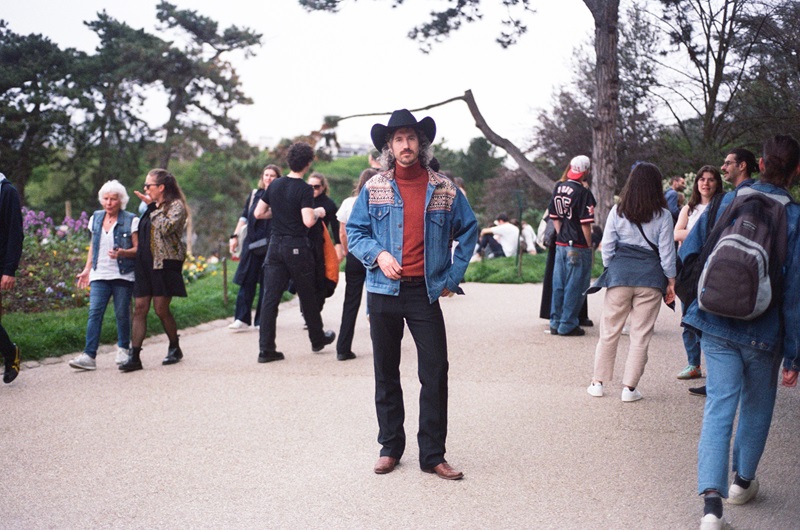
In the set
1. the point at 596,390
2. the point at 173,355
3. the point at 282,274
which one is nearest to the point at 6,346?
the point at 173,355

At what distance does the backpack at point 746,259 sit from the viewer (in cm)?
409

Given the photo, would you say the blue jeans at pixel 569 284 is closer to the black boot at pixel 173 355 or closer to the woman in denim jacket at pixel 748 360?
the black boot at pixel 173 355

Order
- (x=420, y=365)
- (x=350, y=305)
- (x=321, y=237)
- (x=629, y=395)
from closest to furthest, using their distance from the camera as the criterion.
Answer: (x=420, y=365), (x=629, y=395), (x=350, y=305), (x=321, y=237)

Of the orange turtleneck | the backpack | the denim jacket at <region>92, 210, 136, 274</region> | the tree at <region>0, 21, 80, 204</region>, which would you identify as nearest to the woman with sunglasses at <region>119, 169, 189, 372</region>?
the denim jacket at <region>92, 210, 136, 274</region>

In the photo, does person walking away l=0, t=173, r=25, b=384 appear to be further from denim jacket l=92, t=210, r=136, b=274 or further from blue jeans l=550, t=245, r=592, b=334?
blue jeans l=550, t=245, r=592, b=334

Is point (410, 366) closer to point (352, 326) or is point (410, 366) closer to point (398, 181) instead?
point (352, 326)

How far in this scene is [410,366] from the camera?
8414 mm

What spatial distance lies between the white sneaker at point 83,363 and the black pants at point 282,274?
63.1 inches

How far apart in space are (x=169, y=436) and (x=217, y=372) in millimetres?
2381

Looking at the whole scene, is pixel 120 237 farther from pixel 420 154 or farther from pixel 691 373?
pixel 691 373

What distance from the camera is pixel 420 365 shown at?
5.11 metres

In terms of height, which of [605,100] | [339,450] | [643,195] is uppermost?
[605,100]

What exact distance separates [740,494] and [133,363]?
5751 mm

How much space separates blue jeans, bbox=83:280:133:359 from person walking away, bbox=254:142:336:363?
51.3 inches
